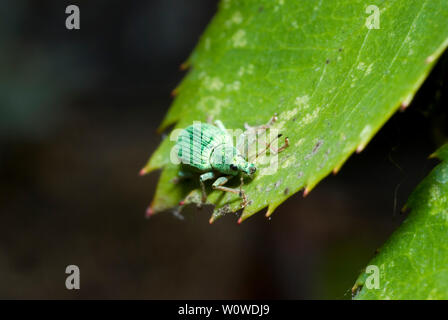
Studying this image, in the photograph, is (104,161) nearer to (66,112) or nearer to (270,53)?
(66,112)

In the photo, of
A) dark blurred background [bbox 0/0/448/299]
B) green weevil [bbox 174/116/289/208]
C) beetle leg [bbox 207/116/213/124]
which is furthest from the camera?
dark blurred background [bbox 0/0/448/299]

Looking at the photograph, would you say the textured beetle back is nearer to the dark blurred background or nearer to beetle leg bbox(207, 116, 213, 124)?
beetle leg bbox(207, 116, 213, 124)

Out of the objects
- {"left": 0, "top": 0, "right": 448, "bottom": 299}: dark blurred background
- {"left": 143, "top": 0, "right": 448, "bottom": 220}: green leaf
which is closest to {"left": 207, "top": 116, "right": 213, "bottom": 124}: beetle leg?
{"left": 143, "top": 0, "right": 448, "bottom": 220}: green leaf

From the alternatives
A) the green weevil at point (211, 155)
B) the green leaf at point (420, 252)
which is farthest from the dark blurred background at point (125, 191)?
the green leaf at point (420, 252)

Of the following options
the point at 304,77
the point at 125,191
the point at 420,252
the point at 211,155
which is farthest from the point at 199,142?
the point at 125,191

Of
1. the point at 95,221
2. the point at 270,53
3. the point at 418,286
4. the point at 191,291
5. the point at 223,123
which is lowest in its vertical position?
the point at 418,286

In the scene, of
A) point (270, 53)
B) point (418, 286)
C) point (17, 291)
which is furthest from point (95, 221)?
point (418, 286)

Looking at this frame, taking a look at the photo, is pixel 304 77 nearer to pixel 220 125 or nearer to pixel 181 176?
pixel 220 125
